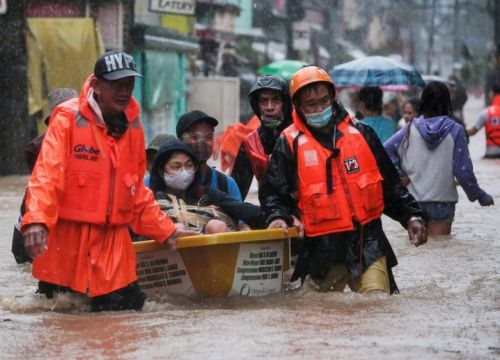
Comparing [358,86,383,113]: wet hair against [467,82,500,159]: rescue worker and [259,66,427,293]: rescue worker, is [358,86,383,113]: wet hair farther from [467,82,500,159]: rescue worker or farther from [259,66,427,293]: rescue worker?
[467,82,500,159]: rescue worker

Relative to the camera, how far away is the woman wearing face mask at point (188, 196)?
7715 millimetres

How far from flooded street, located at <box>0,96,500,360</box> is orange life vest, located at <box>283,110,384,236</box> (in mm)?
499

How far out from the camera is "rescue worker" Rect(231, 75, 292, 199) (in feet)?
27.7

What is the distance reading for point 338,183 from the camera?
7066 mm

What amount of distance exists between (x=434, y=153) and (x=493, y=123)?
11558mm

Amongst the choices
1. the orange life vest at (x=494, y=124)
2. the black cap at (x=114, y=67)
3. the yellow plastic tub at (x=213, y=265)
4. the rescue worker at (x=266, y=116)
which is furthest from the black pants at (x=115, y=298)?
the orange life vest at (x=494, y=124)

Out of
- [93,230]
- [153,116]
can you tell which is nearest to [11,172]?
[153,116]

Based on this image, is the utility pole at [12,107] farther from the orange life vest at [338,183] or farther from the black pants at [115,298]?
the orange life vest at [338,183]

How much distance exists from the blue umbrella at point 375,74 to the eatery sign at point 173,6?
25.9 feet

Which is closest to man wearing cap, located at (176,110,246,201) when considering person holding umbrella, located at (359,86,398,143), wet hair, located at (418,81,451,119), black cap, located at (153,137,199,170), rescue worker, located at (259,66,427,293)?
black cap, located at (153,137,199,170)

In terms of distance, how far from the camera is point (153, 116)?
26.5 m

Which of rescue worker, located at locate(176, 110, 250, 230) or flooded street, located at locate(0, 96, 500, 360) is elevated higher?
rescue worker, located at locate(176, 110, 250, 230)

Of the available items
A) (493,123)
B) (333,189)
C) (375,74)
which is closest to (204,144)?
(333,189)

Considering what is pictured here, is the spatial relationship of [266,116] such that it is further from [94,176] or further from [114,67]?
[94,176]
